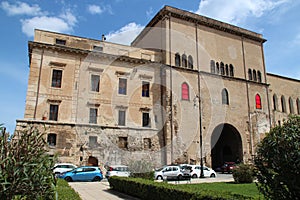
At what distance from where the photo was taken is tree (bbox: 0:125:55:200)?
4.05m

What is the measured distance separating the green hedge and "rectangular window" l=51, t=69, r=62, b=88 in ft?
45.2

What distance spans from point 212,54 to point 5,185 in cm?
3079

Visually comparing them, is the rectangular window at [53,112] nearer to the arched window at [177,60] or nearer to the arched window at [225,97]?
the arched window at [177,60]

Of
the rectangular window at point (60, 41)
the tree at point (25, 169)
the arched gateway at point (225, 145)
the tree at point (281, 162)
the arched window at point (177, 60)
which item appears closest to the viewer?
the tree at point (25, 169)

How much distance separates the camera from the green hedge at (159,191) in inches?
285

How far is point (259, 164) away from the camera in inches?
252

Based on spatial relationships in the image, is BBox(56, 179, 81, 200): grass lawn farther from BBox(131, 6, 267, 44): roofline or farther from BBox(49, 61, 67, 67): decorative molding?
BBox(131, 6, 267, 44): roofline

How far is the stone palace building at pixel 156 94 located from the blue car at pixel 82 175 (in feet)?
8.68

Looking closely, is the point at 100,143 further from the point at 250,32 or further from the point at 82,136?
the point at 250,32

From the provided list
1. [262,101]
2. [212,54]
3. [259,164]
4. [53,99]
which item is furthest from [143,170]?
[262,101]

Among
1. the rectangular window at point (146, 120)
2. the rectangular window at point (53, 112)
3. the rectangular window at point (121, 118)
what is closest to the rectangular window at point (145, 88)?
the rectangular window at point (146, 120)

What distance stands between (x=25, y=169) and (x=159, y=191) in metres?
6.47

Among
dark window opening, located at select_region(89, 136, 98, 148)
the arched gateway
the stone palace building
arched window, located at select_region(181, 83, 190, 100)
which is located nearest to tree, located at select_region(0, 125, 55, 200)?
the stone palace building

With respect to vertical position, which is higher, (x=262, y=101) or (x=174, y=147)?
(x=262, y=101)
